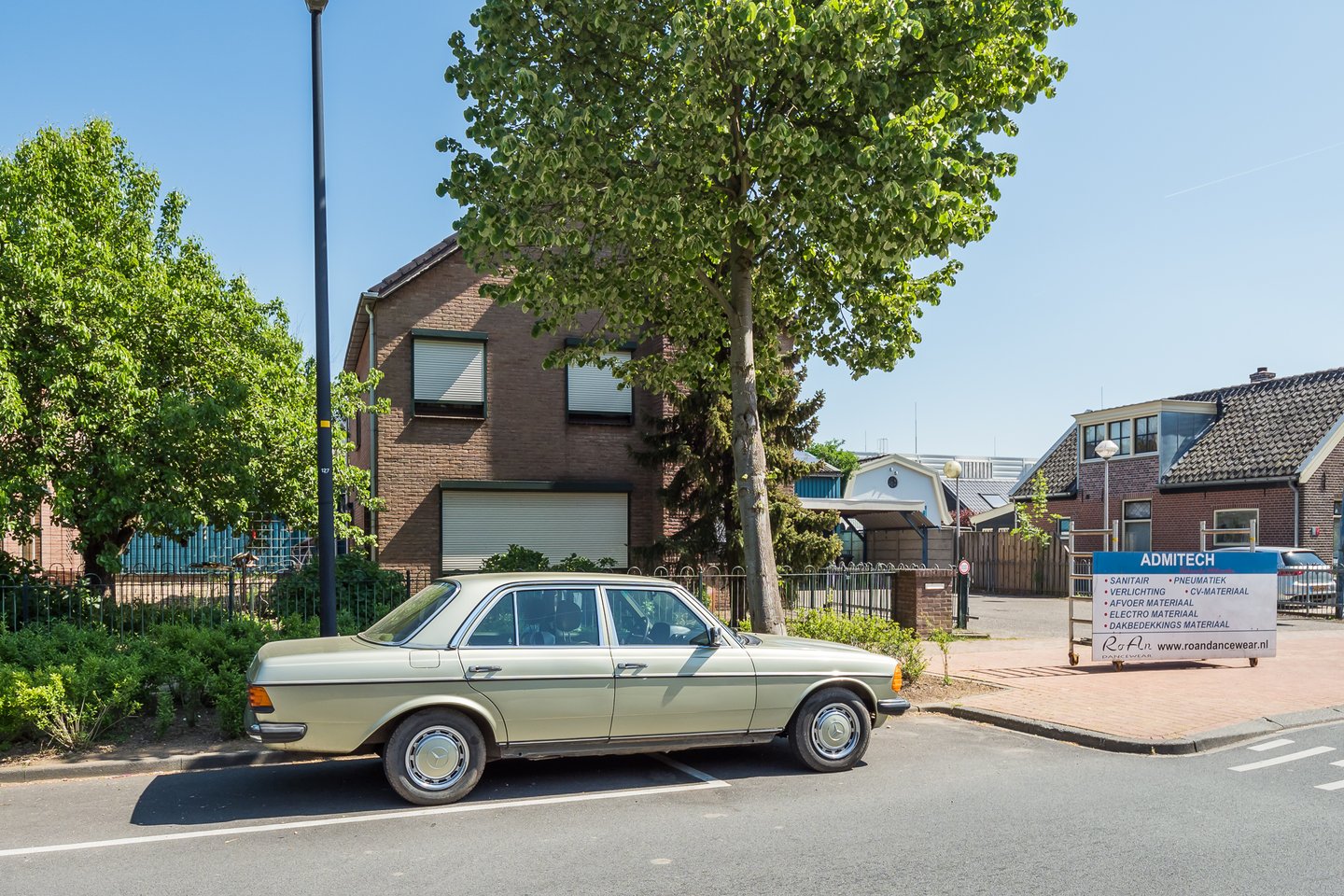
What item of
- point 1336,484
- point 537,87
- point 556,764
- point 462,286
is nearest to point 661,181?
point 537,87

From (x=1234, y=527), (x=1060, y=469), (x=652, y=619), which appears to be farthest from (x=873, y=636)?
(x=1060, y=469)

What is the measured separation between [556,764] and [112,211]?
31.1 ft

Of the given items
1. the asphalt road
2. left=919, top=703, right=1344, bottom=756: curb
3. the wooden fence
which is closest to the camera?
the asphalt road

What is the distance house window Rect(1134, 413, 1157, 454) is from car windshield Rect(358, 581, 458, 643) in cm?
3068

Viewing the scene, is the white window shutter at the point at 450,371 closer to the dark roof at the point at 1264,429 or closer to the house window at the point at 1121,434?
the dark roof at the point at 1264,429

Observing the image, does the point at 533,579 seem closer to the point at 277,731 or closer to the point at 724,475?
the point at 277,731

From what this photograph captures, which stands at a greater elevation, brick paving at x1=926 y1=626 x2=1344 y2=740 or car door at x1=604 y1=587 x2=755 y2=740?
car door at x1=604 y1=587 x2=755 y2=740

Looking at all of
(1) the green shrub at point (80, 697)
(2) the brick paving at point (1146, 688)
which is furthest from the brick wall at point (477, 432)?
(1) the green shrub at point (80, 697)

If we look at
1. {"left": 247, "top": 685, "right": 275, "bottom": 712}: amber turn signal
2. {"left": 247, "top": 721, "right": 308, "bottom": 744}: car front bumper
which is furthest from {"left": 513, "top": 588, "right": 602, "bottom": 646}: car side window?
{"left": 247, "top": 685, "right": 275, "bottom": 712}: amber turn signal

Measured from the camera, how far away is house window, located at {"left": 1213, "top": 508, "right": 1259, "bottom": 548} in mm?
29781

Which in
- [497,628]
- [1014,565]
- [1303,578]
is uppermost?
[497,628]

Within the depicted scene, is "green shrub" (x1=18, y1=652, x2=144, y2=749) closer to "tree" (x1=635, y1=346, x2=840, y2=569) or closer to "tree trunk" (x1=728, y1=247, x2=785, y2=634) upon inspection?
"tree trunk" (x1=728, y1=247, x2=785, y2=634)

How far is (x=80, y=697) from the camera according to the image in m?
8.38

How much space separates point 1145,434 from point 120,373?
30.8 m
